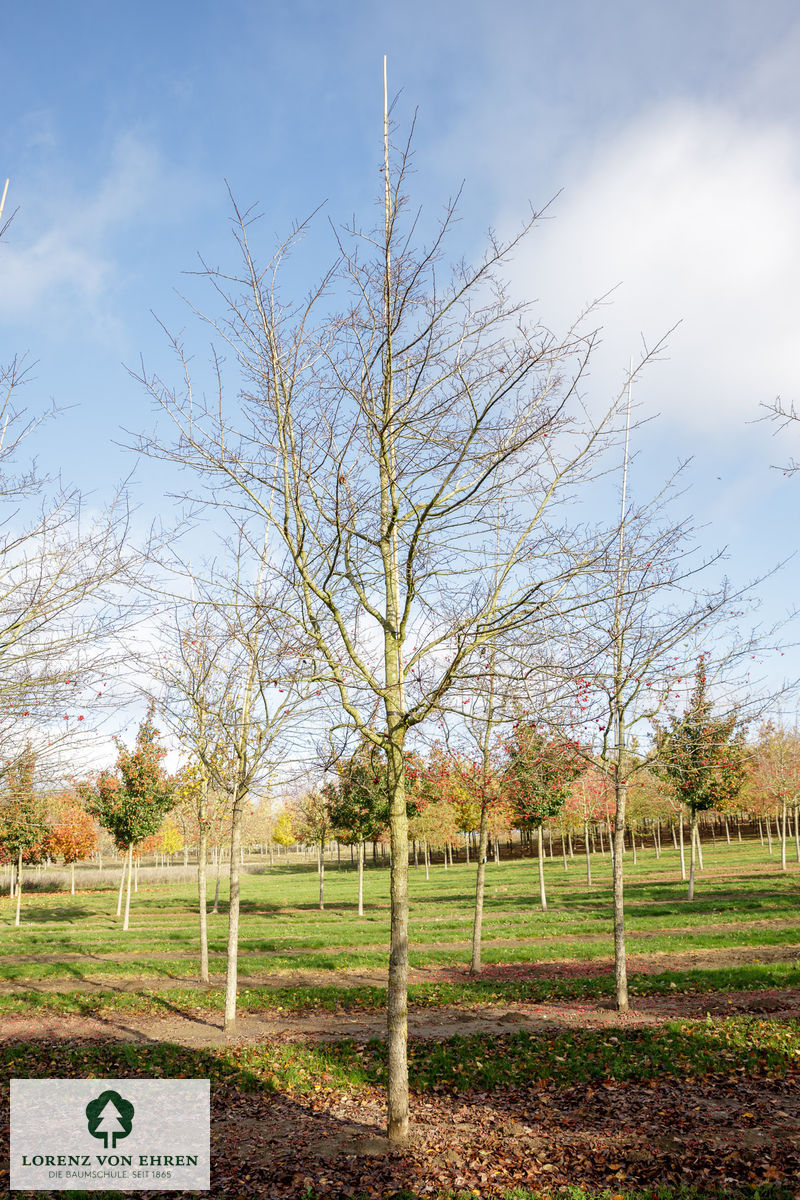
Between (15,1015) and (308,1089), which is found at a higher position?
(308,1089)

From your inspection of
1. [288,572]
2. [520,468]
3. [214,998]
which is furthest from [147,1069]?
[520,468]

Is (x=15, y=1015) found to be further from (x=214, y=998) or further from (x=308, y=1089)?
(x=308, y=1089)

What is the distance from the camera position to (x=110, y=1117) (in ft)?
22.3

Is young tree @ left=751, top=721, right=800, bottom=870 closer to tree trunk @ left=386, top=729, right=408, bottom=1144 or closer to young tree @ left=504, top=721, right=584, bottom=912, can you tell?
young tree @ left=504, top=721, right=584, bottom=912

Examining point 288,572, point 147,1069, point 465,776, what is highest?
point 288,572

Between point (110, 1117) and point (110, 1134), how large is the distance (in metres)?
0.28

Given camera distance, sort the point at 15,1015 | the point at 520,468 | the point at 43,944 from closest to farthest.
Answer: the point at 520,468
the point at 15,1015
the point at 43,944

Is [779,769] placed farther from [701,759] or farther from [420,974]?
[701,759]

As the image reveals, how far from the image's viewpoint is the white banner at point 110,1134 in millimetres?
5863

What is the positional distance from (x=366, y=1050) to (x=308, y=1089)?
1.39 meters

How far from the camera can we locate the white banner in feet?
19.2

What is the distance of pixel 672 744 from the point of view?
29.1 feet

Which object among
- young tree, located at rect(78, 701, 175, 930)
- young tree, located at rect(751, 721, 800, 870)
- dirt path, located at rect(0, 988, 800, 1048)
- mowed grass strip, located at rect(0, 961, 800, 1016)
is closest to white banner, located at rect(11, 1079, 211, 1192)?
dirt path, located at rect(0, 988, 800, 1048)

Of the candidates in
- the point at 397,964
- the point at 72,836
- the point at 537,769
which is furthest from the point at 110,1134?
the point at 72,836
